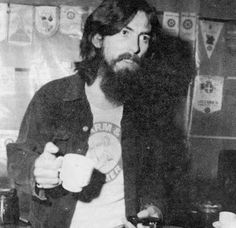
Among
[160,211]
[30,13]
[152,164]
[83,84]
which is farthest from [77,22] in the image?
[160,211]

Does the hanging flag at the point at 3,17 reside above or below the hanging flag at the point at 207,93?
above

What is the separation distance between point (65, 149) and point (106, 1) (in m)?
0.59

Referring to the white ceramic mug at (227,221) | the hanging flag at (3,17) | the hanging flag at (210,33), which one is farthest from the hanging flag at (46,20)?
the white ceramic mug at (227,221)

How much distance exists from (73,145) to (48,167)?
437mm

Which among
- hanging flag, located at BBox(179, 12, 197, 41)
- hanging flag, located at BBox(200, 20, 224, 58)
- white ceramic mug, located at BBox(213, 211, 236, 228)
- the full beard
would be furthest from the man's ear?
white ceramic mug, located at BBox(213, 211, 236, 228)

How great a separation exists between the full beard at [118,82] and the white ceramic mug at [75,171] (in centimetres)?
52

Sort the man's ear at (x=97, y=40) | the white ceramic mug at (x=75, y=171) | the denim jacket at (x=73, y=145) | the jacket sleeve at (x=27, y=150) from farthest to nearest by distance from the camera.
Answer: the man's ear at (x=97, y=40) < the denim jacket at (x=73, y=145) < the jacket sleeve at (x=27, y=150) < the white ceramic mug at (x=75, y=171)

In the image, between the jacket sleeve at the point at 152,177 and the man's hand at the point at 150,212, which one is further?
the jacket sleeve at the point at 152,177

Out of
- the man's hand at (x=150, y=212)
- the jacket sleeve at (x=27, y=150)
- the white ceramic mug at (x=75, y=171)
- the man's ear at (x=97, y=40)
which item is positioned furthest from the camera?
the man's ear at (x=97, y=40)

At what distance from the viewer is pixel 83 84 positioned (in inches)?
54.2

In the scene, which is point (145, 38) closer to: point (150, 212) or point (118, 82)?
point (118, 82)

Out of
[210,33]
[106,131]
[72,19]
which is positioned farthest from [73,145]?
[210,33]

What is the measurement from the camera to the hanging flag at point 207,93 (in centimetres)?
190

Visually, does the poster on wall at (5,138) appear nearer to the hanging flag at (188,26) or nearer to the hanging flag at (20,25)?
the hanging flag at (20,25)
